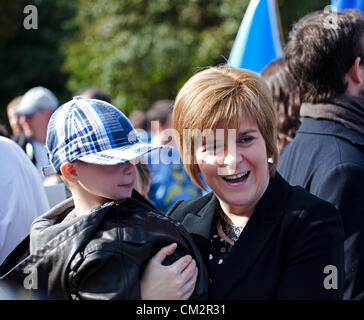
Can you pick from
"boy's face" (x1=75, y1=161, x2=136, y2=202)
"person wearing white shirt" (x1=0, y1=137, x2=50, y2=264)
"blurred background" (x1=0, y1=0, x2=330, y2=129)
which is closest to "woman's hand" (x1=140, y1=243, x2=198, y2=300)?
"boy's face" (x1=75, y1=161, x2=136, y2=202)

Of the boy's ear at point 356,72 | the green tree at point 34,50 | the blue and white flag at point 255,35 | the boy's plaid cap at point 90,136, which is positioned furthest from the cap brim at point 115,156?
the green tree at point 34,50

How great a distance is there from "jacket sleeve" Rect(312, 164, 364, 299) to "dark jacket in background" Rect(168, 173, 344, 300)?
15.4 inches

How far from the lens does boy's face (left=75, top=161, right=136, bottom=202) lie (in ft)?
6.82

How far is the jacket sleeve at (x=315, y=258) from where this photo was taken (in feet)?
6.45

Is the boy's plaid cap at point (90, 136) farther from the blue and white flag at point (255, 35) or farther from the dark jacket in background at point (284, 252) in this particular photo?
the blue and white flag at point (255, 35)

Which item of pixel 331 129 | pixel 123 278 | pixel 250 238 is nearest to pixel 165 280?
pixel 123 278

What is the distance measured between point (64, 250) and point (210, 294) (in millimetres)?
542

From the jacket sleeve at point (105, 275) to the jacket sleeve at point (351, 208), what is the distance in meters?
1.01

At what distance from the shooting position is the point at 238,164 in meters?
2.18

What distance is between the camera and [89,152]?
2.08 metres

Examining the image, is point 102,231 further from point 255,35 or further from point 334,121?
point 255,35

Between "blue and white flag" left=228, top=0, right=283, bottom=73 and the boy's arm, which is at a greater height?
"blue and white flag" left=228, top=0, right=283, bottom=73

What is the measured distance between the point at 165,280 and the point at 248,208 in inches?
20.7

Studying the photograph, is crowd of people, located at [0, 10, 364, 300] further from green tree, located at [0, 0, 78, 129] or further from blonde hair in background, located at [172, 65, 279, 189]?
green tree, located at [0, 0, 78, 129]
